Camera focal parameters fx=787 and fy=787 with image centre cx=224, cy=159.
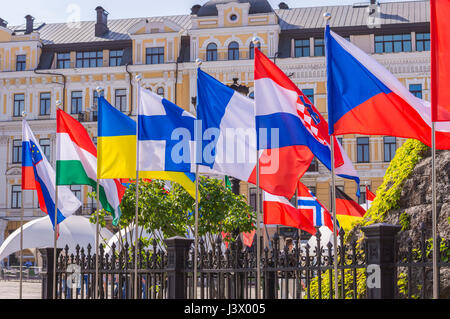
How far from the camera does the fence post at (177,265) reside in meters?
9.56

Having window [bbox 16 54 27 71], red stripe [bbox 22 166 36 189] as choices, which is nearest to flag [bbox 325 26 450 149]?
red stripe [bbox 22 166 36 189]

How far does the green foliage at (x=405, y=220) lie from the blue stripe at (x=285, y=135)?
3.15 feet

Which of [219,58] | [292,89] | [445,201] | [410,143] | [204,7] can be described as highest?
[204,7]

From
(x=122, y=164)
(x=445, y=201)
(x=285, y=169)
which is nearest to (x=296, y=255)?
(x=285, y=169)

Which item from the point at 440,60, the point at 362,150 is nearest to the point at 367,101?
the point at 440,60

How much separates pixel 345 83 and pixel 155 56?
3199 centimetres

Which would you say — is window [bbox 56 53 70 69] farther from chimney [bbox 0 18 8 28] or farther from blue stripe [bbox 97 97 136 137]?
blue stripe [bbox 97 97 136 137]

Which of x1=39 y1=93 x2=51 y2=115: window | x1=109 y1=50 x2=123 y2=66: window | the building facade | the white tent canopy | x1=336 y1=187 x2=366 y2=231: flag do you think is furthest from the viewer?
x1=39 y1=93 x2=51 y2=115: window

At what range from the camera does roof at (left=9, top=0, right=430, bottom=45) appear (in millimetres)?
37656

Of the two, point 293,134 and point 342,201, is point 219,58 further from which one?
point 293,134

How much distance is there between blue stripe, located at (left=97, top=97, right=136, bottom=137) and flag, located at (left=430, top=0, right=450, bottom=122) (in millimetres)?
5296

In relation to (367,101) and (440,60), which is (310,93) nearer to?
(367,101)
